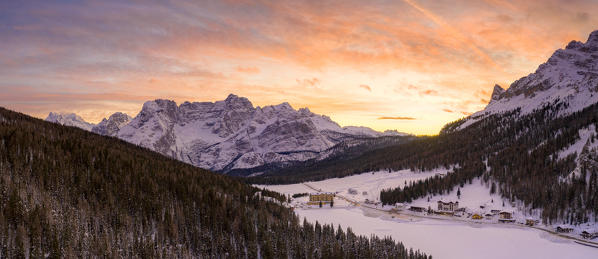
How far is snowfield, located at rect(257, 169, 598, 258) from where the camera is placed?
103m

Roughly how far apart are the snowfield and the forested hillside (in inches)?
947

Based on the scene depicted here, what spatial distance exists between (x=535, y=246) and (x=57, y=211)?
4840 inches

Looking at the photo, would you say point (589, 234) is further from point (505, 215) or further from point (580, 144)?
point (580, 144)

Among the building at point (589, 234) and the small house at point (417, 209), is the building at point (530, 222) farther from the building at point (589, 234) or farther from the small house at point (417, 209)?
the small house at point (417, 209)

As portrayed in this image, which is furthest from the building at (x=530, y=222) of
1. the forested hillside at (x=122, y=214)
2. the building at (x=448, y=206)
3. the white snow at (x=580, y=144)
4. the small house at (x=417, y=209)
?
the forested hillside at (x=122, y=214)

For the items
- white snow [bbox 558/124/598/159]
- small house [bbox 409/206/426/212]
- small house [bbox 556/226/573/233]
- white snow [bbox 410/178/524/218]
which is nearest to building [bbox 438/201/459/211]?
white snow [bbox 410/178/524/218]

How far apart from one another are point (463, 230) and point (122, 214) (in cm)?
11303

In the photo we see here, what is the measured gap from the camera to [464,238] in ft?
399

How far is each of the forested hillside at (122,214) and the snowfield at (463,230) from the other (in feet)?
78.9

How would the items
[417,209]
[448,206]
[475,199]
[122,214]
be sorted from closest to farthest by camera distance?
[122,214], [448,206], [417,209], [475,199]

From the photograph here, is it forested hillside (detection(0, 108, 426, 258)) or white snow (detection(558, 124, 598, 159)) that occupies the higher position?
white snow (detection(558, 124, 598, 159))

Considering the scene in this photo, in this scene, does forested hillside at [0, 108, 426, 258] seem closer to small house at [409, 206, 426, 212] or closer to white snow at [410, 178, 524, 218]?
small house at [409, 206, 426, 212]

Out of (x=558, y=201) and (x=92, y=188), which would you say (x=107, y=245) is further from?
(x=558, y=201)

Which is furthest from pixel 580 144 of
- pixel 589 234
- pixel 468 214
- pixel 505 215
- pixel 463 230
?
pixel 463 230
